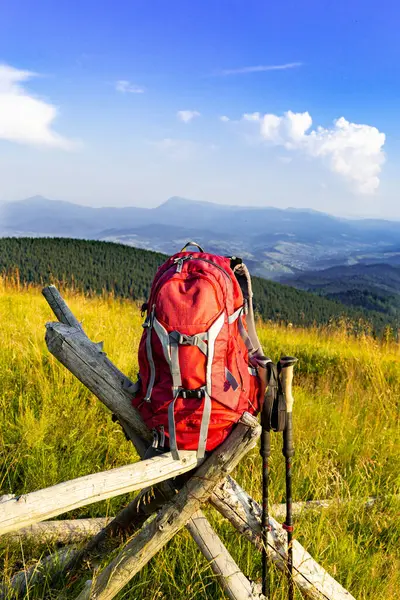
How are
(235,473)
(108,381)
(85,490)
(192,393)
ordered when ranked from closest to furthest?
(85,490) < (192,393) < (108,381) < (235,473)

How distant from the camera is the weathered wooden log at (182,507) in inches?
78.0

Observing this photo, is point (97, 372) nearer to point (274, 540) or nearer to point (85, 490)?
point (85, 490)

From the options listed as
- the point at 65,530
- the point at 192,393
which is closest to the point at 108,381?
the point at 192,393

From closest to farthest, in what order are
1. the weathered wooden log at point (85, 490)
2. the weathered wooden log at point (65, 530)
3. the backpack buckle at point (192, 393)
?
the weathered wooden log at point (85, 490) → the backpack buckle at point (192, 393) → the weathered wooden log at point (65, 530)

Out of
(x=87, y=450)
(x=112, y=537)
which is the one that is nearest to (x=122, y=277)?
(x=87, y=450)

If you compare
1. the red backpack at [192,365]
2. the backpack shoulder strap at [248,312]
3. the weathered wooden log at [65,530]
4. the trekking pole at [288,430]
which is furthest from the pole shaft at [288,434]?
the weathered wooden log at [65,530]

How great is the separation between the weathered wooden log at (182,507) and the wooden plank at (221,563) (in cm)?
34

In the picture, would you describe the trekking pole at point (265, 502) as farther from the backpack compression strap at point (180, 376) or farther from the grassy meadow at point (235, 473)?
the backpack compression strap at point (180, 376)

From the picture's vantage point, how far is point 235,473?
3.73 metres

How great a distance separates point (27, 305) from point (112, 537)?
5.89 meters

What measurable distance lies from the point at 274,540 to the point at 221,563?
0.99 feet

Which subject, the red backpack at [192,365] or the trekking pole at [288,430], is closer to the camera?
the red backpack at [192,365]

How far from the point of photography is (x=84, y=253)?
A: 2431cm

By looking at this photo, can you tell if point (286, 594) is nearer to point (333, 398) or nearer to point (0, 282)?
point (333, 398)
